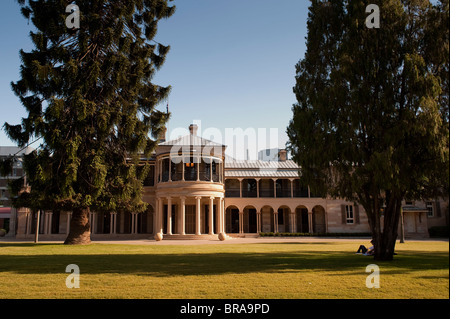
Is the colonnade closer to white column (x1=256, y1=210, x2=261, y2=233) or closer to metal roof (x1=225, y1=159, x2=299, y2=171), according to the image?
white column (x1=256, y1=210, x2=261, y2=233)

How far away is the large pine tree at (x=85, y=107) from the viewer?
2259 centimetres

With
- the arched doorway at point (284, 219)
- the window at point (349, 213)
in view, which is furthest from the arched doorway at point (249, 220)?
the window at point (349, 213)

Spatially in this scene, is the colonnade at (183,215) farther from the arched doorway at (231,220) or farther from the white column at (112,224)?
the arched doorway at (231,220)

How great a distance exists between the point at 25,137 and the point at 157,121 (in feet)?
29.4

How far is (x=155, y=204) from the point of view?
3872 cm

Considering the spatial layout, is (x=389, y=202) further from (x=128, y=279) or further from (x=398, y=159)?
(x=128, y=279)

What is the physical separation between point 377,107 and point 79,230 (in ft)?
70.9

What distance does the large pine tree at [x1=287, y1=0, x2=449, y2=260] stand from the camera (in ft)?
38.6

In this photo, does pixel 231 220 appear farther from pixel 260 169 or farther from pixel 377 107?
pixel 377 107

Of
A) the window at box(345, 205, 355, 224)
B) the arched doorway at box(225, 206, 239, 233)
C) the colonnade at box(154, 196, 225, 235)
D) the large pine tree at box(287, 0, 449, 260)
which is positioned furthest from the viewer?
the arched doorway at box(225, 206, 239, 233)

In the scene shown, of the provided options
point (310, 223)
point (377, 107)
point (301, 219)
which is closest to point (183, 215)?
point (310, 223)

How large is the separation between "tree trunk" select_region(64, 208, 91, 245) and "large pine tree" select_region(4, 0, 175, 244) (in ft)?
0.23

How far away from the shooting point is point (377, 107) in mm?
12922

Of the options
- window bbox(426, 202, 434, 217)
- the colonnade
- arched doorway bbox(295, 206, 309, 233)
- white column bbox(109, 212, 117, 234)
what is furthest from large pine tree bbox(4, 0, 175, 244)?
window bbox(426, 202, 434, 217)
